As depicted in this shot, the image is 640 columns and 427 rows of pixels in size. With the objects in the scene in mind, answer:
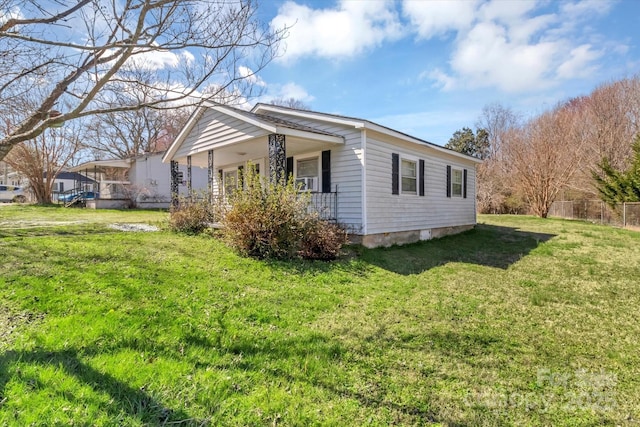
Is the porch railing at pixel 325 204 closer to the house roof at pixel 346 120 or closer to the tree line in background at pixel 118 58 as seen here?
the house roof at pixel 346 120

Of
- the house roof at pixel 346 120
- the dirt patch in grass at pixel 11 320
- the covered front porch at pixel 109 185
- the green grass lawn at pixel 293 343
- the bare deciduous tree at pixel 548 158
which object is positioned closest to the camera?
the green grass lawn at pixel 293 343

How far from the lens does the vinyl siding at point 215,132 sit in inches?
341

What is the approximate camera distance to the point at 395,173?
964 centimetres

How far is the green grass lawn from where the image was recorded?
98.0 inches

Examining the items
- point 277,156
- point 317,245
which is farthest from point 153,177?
point 317,245

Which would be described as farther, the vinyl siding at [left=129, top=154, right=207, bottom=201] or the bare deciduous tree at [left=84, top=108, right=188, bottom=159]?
the bare deciduous tree at [left=84, top=108, right=188, bottom=159]

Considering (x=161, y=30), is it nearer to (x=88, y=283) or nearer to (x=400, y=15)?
(x=88, y=283)

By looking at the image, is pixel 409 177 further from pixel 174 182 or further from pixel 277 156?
pixel 174 182

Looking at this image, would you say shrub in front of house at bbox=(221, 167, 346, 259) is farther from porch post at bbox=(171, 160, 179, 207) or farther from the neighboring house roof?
porch post at bbox=(171, 160, 179, 207)

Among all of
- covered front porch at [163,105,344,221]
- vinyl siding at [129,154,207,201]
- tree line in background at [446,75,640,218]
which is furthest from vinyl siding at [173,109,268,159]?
tree line in background at [446,75,640,218]

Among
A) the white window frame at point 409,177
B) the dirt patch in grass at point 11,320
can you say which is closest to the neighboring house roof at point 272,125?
the white window frame at point 409,177

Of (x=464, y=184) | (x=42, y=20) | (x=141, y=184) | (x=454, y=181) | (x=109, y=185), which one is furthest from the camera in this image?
(x=109, y=185)

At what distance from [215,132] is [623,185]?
62.1ft

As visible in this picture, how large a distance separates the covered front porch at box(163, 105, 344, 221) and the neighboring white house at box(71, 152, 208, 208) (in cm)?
1084
